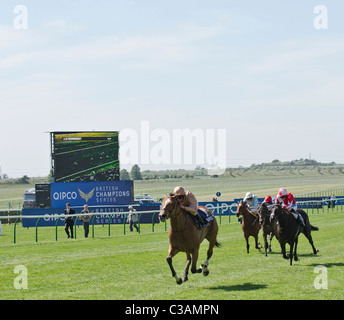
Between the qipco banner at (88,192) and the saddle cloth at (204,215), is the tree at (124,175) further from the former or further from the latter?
the saddle cloth at (204,215)

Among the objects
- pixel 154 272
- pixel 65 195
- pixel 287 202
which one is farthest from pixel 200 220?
pixel 65 195

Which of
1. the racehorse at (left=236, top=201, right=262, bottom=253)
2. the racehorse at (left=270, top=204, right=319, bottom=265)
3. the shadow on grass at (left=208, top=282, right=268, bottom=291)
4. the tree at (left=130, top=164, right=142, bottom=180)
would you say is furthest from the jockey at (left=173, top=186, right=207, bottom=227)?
the tree at (left=130, top=164, right=142, bottom=180)

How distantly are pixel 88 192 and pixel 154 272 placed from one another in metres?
20.6

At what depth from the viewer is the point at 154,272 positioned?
40.9 ft

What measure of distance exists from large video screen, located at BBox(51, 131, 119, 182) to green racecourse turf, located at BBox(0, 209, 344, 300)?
42.5ft

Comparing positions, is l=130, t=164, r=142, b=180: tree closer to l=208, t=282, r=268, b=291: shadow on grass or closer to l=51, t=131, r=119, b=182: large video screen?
l=51, t=131, r=119, b=182: large video screen

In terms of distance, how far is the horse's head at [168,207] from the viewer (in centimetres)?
963

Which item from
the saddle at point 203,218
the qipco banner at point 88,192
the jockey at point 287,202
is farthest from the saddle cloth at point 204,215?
the qipco banner at point 88,192

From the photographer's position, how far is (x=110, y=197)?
3272 centimetres

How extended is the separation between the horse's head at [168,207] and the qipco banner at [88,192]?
22849 millimetres

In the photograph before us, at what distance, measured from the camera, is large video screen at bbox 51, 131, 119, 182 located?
32.4m
